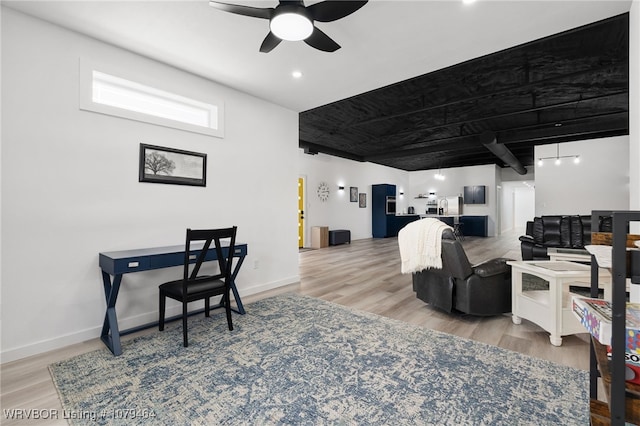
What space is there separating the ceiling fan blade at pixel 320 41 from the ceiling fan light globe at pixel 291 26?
0.28 ft

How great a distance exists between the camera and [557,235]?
516 cm

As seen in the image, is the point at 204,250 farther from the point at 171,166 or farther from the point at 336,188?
the point at 336,188

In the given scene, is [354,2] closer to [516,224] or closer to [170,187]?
[170,187]

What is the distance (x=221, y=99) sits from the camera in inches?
147

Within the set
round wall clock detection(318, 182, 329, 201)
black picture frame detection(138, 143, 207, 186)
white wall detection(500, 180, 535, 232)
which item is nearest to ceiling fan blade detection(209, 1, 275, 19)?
black picture frame detection(138, 143, 207, 186)

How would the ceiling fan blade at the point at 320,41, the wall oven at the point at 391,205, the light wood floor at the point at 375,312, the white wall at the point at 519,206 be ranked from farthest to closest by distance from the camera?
the white wall at the point at 519,206, the wall oven at the point at 391,205, the ceiling fan blade at the point at 320,41, the light wood floor at the point at 375,312

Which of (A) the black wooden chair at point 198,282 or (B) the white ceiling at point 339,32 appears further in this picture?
(A) the black wooden chair at point 198,282

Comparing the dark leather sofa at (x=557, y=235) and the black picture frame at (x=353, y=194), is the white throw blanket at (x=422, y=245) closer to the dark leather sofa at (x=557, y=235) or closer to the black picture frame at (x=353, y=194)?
the dark leather sofa at (x=557, y=235)

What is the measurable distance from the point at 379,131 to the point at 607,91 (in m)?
4.02

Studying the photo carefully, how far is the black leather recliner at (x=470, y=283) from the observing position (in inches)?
117

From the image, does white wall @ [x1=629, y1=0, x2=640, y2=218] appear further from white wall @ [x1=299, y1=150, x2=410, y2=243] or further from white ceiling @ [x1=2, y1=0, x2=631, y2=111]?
white wall @ [x1=299, y1=150, x2=410, y2=243]

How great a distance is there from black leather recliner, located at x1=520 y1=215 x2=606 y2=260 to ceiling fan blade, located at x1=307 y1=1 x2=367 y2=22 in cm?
518

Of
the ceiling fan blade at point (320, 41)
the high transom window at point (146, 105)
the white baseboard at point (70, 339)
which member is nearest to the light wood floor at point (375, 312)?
the white baseboard at point (70, 339)

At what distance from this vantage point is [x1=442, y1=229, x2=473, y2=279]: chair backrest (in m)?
2.96
